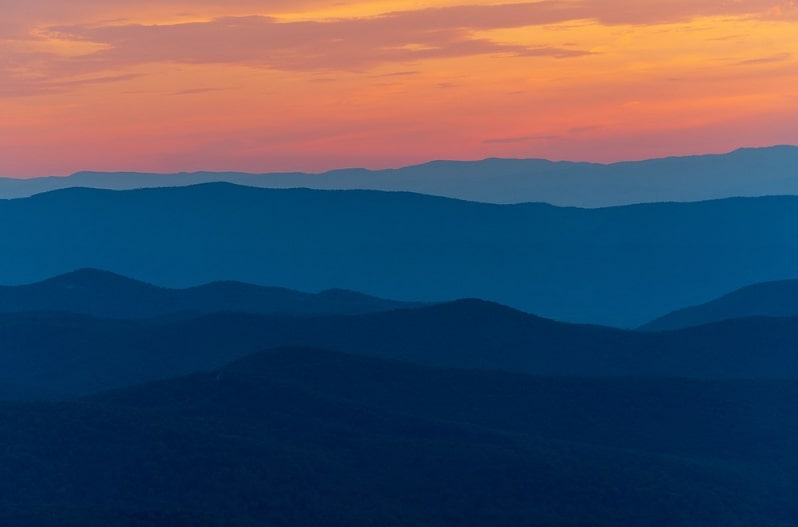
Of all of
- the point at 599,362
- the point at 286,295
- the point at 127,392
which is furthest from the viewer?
the point at 286,295

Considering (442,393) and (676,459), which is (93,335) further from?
(676,459)

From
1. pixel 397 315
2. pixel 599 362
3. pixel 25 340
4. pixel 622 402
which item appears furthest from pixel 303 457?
pixel 25 340

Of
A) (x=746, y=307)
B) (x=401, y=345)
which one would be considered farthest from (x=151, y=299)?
(x=746, y=307)

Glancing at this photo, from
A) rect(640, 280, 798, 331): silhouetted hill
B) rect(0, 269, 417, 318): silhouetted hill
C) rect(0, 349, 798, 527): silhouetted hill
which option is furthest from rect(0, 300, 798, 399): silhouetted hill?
rect(640, 280, 798, 331): silhouetted hill

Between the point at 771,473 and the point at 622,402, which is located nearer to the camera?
the point at 771,473

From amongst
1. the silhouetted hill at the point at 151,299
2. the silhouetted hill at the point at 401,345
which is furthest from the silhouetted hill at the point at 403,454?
the silhouetted hill at the point at 151,299

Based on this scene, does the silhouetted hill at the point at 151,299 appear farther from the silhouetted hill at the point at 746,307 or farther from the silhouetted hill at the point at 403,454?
the silhouetted hill at the point at 403,454
